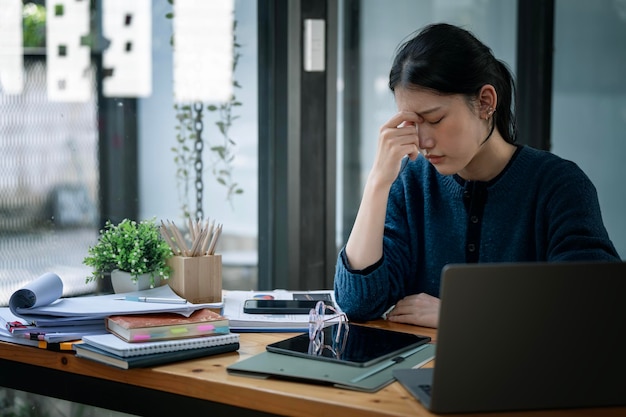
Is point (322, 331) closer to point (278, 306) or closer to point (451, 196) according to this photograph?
point (278, 306)

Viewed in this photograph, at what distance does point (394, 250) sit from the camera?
1.81m

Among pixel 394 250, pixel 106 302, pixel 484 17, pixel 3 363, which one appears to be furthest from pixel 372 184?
pixel 484 17

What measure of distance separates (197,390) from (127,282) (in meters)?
0.53

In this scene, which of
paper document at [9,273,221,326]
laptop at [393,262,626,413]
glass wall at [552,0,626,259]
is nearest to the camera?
laptop at [393,262,626,413]

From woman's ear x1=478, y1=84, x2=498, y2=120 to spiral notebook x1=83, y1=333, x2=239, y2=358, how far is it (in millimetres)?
741

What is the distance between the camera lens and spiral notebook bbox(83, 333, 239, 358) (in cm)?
129

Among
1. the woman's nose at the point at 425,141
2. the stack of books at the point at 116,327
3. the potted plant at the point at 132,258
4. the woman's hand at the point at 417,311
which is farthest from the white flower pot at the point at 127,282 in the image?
the woman's nose at the point at 425,141

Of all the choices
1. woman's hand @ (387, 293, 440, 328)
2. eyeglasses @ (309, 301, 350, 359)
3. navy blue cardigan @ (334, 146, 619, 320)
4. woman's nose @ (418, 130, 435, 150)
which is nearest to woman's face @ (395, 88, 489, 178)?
woman's nose @ (418, 130, 435, 150)

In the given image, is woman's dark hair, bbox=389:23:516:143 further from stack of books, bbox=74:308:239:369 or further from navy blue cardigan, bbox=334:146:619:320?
stack of books, bbox=74:308:239:369

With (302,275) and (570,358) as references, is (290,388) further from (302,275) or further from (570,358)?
(302,275)

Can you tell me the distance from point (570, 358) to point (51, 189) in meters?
1.75

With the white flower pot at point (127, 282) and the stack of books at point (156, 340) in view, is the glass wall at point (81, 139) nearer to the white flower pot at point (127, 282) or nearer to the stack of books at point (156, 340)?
the white flower pot at point (127, 282)

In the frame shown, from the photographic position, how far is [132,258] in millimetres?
1671

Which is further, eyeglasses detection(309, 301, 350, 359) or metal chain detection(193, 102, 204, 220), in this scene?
metal chain detection(193, 102, 204, 220)
